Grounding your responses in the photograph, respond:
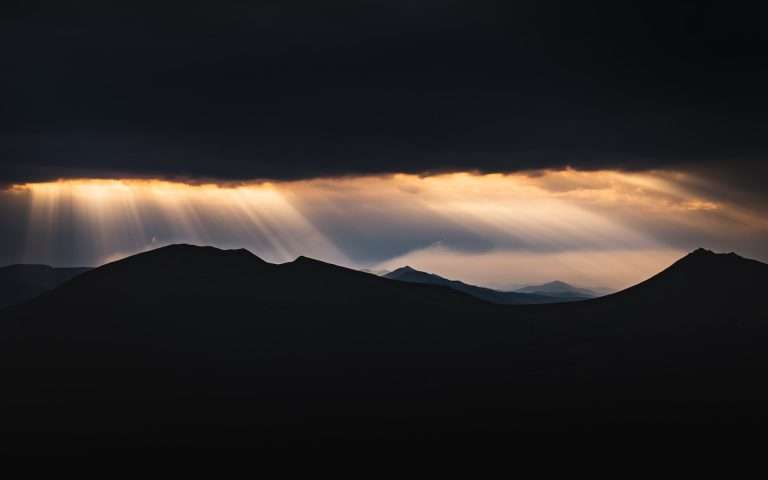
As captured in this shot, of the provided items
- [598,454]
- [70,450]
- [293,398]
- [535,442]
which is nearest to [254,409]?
[293,398]

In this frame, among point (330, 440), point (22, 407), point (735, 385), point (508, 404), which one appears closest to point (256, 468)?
point (330, 440)

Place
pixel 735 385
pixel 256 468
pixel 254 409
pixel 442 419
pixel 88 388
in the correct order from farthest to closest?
1. pixel 88 388
2. pixel 735 385
3. pixel 254 409
4. pixel 442 419
5. pixel 256 468

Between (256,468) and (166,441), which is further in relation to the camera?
(166,441)

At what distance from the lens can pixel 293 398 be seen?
18175 centimetres

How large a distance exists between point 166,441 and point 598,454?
63.7 m

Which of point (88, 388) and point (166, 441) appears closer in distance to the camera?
point (166, 441)

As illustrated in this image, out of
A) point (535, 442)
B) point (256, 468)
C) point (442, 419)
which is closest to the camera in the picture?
point (256, 468)

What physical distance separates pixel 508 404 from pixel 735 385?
46.1 m

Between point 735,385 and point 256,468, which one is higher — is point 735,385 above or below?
above

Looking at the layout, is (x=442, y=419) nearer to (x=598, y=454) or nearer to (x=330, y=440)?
(x=330, y=440)

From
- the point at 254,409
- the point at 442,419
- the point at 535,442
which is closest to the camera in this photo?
the point at 535,442

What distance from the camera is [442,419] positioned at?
157625 mm

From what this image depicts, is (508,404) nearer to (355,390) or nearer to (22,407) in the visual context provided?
(355,390)

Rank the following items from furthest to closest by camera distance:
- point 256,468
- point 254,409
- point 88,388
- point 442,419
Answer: point 88,388
point 254,409
point 442,419
point 256,468
